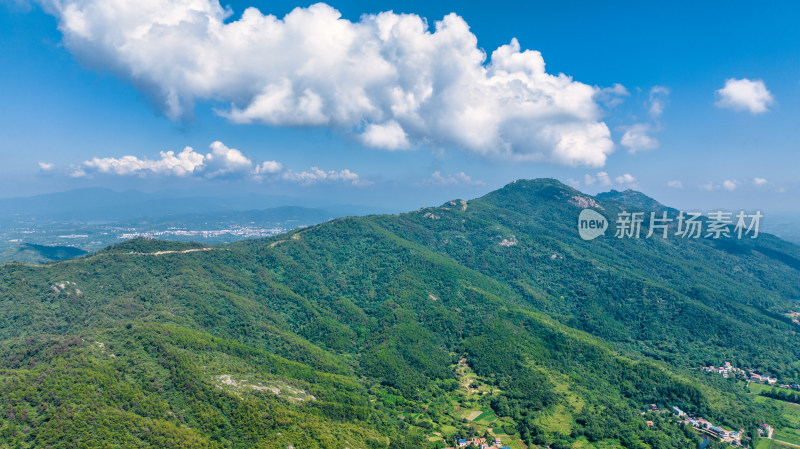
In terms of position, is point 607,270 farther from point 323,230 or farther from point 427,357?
point 323,230

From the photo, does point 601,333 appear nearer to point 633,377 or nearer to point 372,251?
point 633,377

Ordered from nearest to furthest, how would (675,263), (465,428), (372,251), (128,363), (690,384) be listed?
(128,363), (465,428), (690,384), (372,251), (675,263)

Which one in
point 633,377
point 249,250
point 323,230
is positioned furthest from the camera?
point 323,230

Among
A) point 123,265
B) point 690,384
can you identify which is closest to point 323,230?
point 123,265

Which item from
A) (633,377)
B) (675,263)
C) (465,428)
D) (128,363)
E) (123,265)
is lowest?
(465,428)

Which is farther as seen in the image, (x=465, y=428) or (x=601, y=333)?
(x=601, y=333)

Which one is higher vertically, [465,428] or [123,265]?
[123,265]
